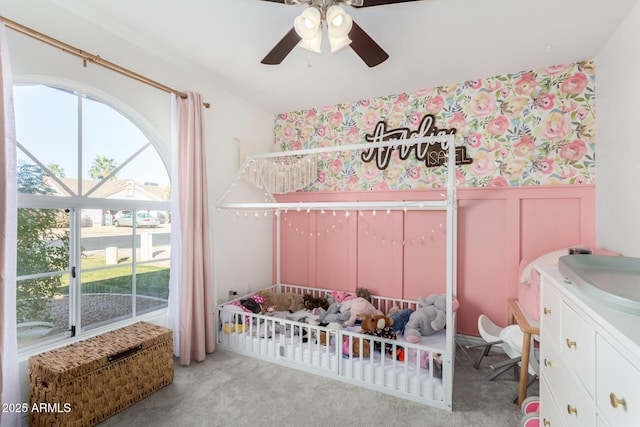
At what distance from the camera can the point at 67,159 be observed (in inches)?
81.7

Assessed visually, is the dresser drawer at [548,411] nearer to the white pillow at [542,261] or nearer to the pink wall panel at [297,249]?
the white pillow at [542,261]

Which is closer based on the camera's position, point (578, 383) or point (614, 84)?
point (578, 383)

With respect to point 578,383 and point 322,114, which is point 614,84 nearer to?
point 578,383

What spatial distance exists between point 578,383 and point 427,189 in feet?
7.44

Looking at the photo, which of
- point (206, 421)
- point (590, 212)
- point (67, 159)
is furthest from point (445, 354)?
point (67, 159)

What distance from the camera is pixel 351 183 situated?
3.46m

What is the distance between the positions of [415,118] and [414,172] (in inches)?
21.7

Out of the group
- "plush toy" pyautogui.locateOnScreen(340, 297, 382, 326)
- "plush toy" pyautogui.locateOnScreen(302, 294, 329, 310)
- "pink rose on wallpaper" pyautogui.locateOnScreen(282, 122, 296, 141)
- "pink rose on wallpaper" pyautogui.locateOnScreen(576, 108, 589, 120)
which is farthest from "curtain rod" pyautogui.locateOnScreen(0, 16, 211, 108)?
"pink rose on wallpaper" pyautogui.locateOnScreen(576, 108, 589, 120)

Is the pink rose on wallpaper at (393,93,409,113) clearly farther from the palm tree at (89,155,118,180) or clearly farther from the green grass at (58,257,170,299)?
the green grass at (58,257,170,299)

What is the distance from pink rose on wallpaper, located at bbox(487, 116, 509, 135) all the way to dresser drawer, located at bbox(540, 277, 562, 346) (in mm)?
1863

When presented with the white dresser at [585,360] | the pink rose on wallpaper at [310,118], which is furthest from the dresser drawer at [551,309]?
the pink rose on wallpaper at [310,118]

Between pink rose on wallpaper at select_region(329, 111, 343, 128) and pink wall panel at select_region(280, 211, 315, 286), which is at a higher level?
pink rose on wallpaper at select_region(329, 111, 343, 128)

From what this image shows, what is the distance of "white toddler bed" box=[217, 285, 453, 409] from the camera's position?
210cm

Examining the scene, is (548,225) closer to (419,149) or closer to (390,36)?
(419,149)
